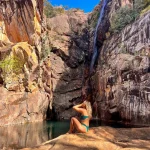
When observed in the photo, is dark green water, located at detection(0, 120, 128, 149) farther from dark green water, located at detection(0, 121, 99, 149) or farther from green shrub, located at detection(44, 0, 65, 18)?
green shrub, located at detection(44, 0, 65, 18)

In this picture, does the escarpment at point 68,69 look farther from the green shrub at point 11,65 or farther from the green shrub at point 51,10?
Result: the green shrub at point 51,10

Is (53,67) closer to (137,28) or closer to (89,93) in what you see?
(89,93)

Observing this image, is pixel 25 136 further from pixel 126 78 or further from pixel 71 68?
pixel 71 68

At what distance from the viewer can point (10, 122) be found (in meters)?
25.6

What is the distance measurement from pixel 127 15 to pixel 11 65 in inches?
660

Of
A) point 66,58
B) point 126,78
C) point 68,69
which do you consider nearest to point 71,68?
point 68,69

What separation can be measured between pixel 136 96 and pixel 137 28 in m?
9.19

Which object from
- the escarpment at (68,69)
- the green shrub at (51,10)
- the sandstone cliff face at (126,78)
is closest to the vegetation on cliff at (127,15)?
the escarpment at (68,69)

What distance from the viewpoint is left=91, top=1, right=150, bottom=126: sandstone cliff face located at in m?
21.7

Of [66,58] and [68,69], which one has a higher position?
[66,58]

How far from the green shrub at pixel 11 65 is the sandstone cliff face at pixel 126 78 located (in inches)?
426

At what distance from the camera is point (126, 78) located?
24234mm

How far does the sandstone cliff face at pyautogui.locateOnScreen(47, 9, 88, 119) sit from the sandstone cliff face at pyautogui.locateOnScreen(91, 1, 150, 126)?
765 centimetres

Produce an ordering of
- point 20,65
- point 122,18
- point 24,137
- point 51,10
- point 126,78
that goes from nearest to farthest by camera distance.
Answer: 1. point 24,137
2. point 126,78
3. point 20,65
4. point 122,18
5. point 51,10
